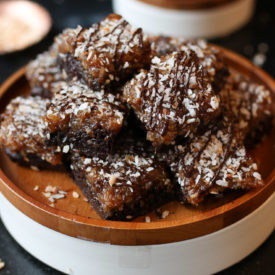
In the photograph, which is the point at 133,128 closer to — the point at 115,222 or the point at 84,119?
the point at 84,119

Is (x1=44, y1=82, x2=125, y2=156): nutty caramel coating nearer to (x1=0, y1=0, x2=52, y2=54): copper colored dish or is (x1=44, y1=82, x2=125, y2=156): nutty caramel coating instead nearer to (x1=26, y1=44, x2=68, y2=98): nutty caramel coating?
(x1=26, y1=44, x2=68, y2=98): nutty caramel coating

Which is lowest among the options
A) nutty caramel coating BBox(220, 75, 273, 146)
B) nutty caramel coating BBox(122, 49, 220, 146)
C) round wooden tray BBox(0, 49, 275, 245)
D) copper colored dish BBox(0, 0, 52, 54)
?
copper colored dish BBox(0, 0, 52, 54)

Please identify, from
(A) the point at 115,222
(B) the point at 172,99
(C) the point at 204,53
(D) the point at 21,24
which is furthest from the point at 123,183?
(D) the point at 21,24

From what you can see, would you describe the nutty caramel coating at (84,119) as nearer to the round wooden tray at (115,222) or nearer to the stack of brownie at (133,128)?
the stack of brownie at (133,128)

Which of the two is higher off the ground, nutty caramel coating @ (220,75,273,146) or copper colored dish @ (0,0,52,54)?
nutty caramel coating @ (220,75,273,146)

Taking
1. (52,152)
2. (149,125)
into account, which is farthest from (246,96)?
(52,152)

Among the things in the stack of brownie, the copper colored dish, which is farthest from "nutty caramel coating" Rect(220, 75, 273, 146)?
the copper colored dish
